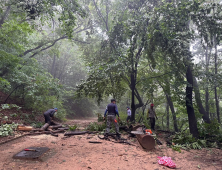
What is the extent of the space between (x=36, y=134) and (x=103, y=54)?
331 inches

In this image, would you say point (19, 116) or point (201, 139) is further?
point (19, 116)

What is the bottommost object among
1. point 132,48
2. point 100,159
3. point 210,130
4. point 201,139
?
point 201,139

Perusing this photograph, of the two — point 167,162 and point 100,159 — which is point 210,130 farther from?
point 100,159

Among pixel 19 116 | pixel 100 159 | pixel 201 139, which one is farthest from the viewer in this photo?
pixel 19 116

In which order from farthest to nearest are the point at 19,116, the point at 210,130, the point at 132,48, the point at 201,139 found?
the point at 19,116 < the point at 132,48 < the point at 210,130 < the point at 201,139

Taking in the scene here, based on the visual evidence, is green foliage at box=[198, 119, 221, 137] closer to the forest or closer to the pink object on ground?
the forest

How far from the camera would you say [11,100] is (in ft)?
40.4

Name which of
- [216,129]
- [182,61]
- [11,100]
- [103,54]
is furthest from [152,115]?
[11,100]

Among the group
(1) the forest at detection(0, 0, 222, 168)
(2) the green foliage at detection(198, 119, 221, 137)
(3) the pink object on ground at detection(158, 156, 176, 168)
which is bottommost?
(3) the pink object on ground at detection(158, 156, 176, 168)

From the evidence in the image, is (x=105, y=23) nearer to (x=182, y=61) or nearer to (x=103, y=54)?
(x=103, y=54)

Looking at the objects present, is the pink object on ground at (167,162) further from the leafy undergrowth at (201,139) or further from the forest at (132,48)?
the forest at (132,48)

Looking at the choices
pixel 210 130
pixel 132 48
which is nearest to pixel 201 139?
pixel 210 130

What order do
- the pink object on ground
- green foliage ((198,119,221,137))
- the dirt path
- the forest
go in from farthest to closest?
1. green foliage ((198,119,221,137))
2. the forest
3. the pink object on ground
4. the dirt path

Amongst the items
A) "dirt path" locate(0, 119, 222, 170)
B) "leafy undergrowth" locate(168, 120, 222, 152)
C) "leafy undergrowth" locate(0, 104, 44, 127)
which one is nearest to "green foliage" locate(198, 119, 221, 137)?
"leafy undergrowth" locate(168, 120, 222, 152)
